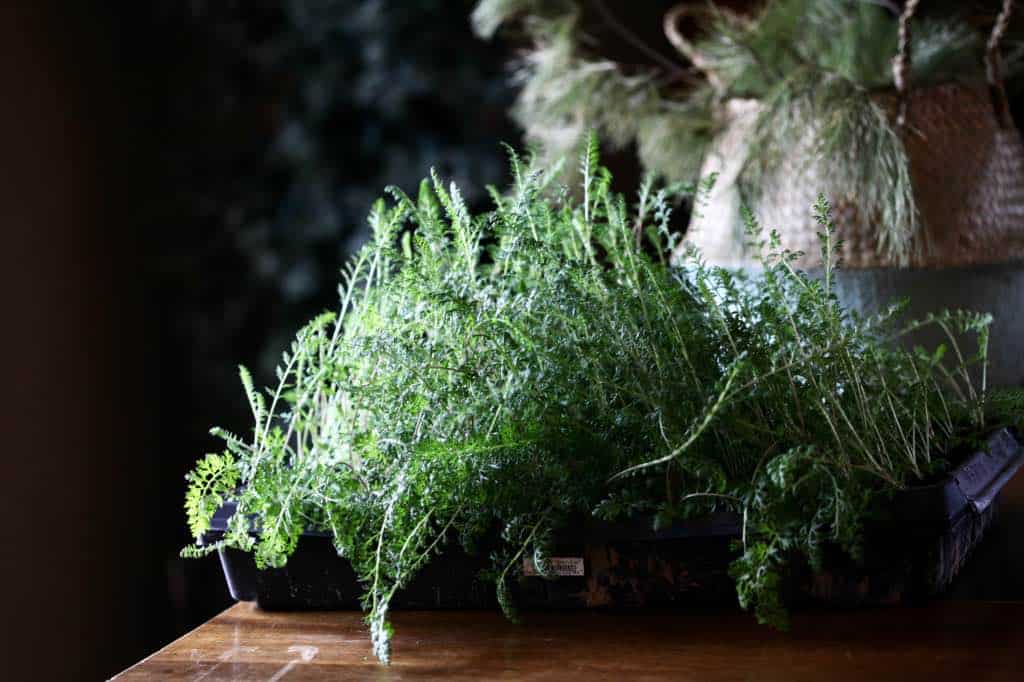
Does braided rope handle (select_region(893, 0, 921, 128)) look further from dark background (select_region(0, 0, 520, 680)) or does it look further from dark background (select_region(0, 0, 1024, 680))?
dark background (select_region(0, 0, 520, 680))

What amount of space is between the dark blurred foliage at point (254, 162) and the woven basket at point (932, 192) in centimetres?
78

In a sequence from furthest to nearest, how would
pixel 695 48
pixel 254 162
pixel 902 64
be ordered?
pixel 254 162 → pixel 695 48 → pixel 902 64

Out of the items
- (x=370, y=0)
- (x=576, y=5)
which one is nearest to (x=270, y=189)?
(x=370, y=0)

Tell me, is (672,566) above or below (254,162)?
below

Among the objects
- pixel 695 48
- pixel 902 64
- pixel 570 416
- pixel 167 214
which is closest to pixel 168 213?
pixel 167 214

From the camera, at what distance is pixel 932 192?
→ 48.0 inches

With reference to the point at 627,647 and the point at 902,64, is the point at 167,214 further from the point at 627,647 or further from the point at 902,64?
the point at 627,647

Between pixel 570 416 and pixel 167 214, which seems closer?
pixel 570 416

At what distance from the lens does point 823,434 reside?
672 mm

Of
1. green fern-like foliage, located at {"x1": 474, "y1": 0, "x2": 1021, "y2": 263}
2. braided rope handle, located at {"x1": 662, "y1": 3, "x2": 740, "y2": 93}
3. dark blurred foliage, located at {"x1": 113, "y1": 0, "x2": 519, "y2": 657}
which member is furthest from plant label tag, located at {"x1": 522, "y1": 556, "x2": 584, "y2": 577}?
dark blurred foliage, located at {"x1": 113, "y1": 0, "x2": 519, "y2": 657}

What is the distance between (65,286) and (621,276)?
4.87ft

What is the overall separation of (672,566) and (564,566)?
7cm

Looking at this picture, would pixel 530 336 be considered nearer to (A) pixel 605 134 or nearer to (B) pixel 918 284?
(B) pixel 918 284

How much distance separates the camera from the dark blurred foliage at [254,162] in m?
2.03
